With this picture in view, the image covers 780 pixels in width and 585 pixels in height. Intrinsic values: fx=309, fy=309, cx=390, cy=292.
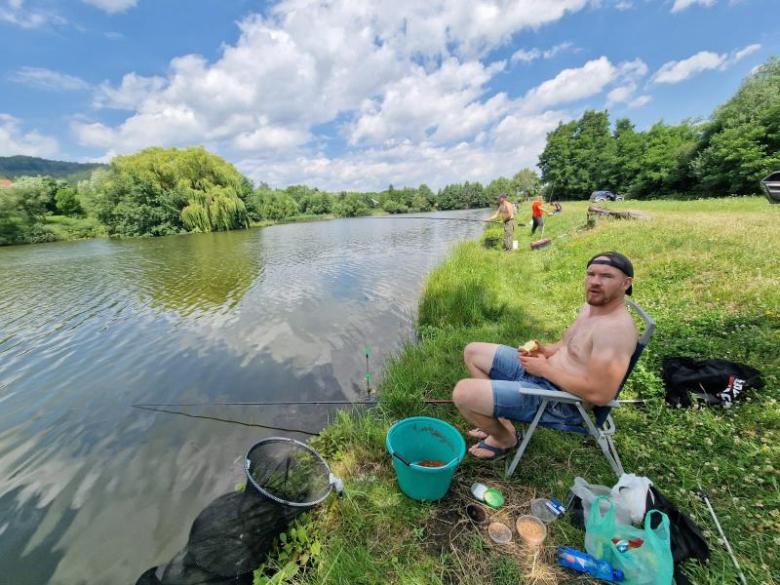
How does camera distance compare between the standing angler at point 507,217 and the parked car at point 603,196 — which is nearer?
the standing angler at point 507,217

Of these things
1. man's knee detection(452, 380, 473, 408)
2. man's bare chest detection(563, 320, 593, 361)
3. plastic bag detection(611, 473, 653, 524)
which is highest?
man's bare chest detection(563, 320, 593, 361)

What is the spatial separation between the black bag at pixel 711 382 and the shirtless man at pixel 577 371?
1239 mm

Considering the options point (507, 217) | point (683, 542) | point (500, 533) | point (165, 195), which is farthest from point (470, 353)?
point (165, 195)

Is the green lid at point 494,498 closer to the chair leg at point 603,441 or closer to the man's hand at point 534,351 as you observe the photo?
the chair leg at point 603,441

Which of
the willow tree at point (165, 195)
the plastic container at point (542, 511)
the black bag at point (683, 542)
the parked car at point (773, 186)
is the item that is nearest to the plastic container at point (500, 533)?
the plastic container at point (542, 511)

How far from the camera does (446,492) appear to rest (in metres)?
2.42

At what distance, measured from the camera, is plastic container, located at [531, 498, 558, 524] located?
2.14 metres

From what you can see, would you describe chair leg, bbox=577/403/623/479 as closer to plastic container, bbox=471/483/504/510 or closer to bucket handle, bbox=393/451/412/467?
plastic container, bbox=471/483/504/510

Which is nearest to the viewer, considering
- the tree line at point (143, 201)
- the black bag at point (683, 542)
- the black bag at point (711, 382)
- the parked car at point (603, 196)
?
the black bag at point (683, 542)

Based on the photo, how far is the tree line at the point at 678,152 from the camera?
72.6 ft

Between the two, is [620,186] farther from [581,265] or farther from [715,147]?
[581,265]

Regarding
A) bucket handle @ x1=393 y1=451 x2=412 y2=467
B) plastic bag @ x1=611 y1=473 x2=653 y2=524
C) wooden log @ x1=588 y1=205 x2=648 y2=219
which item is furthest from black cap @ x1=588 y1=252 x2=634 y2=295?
wooden log @ x1=588 y1=205 x2=648 y2=219

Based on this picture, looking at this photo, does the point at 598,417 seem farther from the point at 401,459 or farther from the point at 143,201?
the point at 143,201

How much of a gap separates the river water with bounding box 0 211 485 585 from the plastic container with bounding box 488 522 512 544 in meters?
2.44
